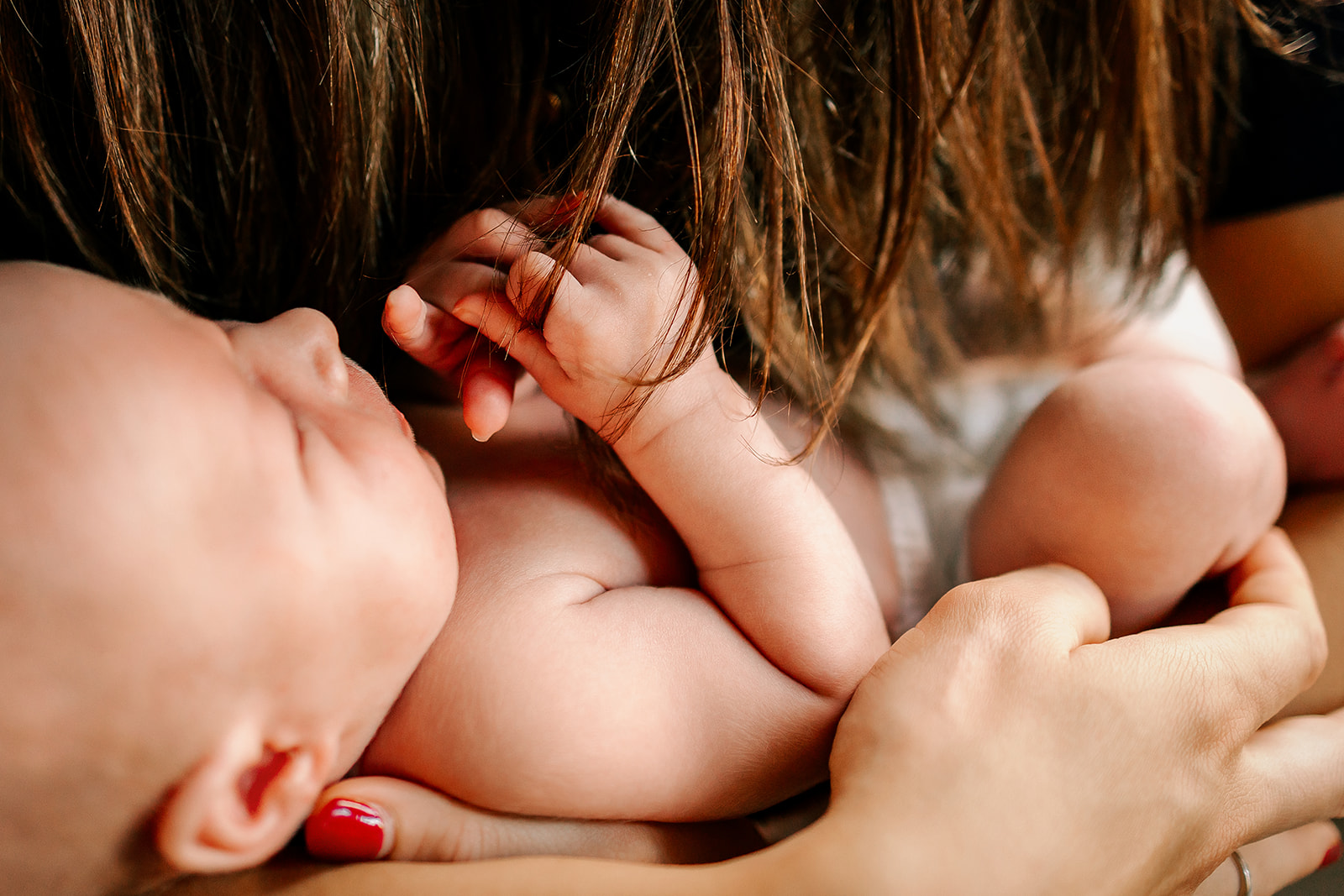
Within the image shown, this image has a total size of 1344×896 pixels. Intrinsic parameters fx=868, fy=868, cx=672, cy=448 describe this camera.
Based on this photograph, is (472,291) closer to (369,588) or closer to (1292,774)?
(369,588)

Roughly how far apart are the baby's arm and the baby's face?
12 centimetres

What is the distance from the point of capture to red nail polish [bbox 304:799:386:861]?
493mm

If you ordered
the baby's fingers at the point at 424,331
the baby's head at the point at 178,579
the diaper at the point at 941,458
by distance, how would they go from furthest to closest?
1. the diaper at the point at 941,458
2. the baby's fingers at the point at 424,331
3. the baby's head at the point at 178,579

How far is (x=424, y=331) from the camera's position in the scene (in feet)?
1.79

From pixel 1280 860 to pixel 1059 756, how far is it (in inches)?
13.3

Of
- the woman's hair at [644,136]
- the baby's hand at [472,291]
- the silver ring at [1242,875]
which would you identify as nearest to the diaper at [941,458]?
the woman's hair at [644,136]

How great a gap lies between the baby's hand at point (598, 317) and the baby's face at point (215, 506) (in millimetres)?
97

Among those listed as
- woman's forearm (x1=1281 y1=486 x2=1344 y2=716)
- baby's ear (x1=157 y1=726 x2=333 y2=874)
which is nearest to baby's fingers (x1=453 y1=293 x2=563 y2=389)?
baby's ear (x1=157 y1=726 x2=333 y2=874)

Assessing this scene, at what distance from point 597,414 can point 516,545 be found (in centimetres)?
11

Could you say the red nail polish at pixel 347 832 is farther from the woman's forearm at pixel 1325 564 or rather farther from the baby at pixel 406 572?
the woman's forearm at pixel 1325 564

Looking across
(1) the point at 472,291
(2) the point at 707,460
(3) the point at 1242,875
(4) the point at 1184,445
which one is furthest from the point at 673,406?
(3) the point at 1242,875

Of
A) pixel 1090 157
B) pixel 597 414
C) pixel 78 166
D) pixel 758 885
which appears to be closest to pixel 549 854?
pixel 758 885

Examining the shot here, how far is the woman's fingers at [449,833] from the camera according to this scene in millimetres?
495

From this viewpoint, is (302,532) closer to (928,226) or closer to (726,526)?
(726,526)
